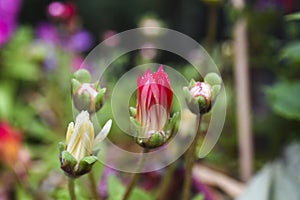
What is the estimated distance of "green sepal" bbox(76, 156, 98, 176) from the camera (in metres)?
0.31

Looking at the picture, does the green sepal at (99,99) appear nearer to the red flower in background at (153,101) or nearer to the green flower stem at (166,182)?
the red flower in background at (153,101)

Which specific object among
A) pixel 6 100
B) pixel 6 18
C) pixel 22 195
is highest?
pixel 6 18

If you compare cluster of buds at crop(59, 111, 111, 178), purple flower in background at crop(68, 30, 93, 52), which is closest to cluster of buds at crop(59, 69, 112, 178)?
cluster of buds at crop(59, 111, 111, 178)

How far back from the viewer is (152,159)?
1.85 ft

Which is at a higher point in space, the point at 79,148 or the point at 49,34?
the point at 49,34

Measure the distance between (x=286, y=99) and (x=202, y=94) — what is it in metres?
0.23

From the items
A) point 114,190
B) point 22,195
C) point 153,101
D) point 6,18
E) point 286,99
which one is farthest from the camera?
point 6,18

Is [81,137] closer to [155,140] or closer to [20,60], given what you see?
[155,140]

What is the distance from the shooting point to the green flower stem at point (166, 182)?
1.61 ft

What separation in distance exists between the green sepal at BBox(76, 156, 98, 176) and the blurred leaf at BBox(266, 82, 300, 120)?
247mm

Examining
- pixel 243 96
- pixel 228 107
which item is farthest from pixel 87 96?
pixel 228 107

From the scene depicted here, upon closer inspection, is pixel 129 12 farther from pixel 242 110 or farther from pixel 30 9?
pixel 242 110

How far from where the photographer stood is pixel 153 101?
31cm

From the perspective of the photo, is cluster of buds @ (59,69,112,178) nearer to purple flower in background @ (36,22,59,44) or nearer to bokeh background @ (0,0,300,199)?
bokeh background @ (0,0,300,199)
